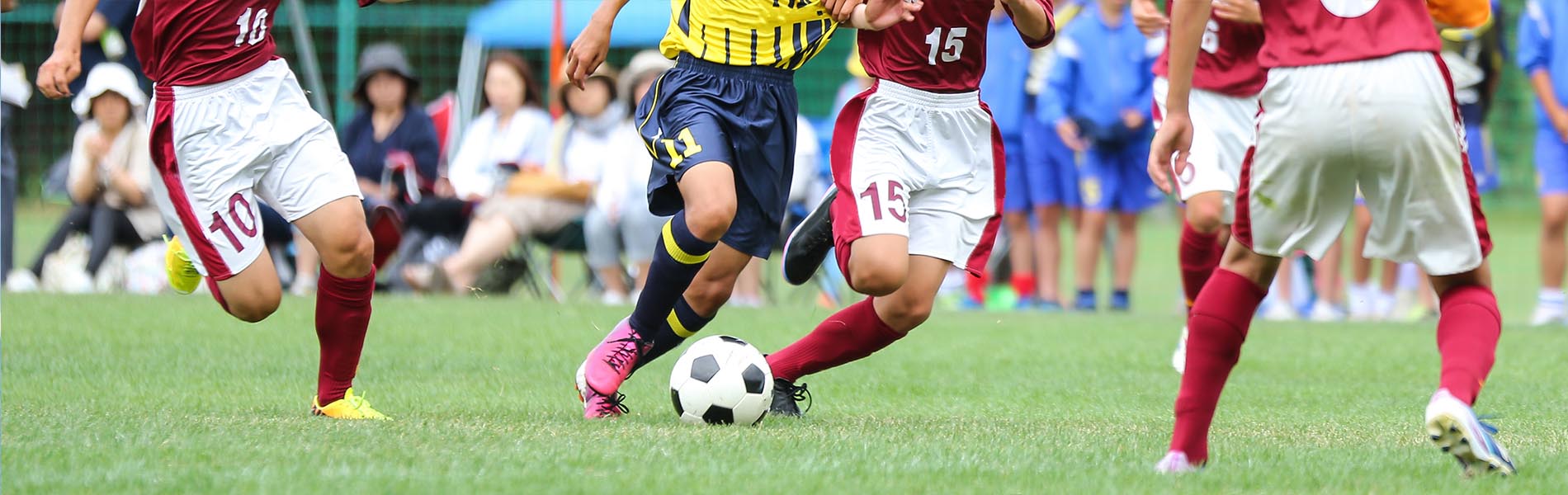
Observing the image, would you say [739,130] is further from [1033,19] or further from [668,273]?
[1033,19]

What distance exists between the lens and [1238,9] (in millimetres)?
6230

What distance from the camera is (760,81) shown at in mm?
5926

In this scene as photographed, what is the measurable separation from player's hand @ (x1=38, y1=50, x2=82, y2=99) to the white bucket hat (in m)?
7.27

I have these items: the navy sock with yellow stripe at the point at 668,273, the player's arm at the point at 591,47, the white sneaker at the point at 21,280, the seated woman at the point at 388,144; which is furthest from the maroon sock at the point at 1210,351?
the white sneaker at the point at 21,280

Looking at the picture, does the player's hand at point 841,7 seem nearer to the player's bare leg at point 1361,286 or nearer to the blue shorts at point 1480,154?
the blue shorts at point 1480,154

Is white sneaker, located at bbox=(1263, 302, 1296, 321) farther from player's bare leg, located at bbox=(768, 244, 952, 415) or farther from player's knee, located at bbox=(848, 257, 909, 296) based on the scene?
player's knee, located at bbox=(848, 257, 909, 296)

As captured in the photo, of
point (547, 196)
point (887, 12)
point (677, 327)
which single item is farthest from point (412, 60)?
point (887, 12)

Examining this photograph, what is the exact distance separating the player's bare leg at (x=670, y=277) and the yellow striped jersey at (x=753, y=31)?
0.46 m

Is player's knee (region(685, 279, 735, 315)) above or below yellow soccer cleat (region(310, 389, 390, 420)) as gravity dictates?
above

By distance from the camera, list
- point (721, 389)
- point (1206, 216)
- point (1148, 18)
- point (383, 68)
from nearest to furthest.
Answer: point (721, 389)
point (1148, 18)
point (1206, 216)
point (383, 68)

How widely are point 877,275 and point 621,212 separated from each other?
22.7ft

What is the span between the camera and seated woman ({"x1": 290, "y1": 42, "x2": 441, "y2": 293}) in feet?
41.1

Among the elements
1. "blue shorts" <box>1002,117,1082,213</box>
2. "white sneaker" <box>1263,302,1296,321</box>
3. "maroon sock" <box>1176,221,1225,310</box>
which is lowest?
"white sneaker" <box>1263,302,1296,321</box>

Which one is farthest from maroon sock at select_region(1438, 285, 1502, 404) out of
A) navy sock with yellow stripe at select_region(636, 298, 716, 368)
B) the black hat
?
the black hat
